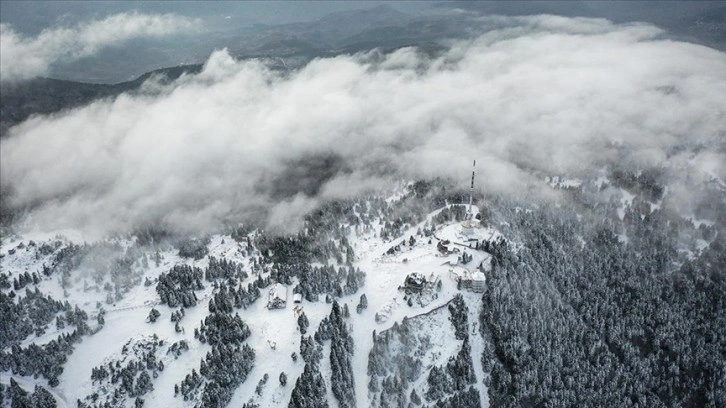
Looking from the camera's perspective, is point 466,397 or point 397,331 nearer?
point 466,397

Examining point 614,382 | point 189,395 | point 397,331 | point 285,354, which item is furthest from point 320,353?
point 614,382

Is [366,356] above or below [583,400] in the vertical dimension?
above

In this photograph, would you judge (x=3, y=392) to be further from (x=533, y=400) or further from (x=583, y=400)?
(x=583, y=400)

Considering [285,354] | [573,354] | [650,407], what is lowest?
[650,407]

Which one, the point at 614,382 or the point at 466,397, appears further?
the point at 614,382

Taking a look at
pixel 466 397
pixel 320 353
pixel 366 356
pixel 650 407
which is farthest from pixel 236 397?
pixel 650 407

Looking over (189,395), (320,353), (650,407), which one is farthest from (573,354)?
(189,395)

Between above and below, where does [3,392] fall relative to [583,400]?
above

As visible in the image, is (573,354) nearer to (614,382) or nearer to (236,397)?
(614,382)
